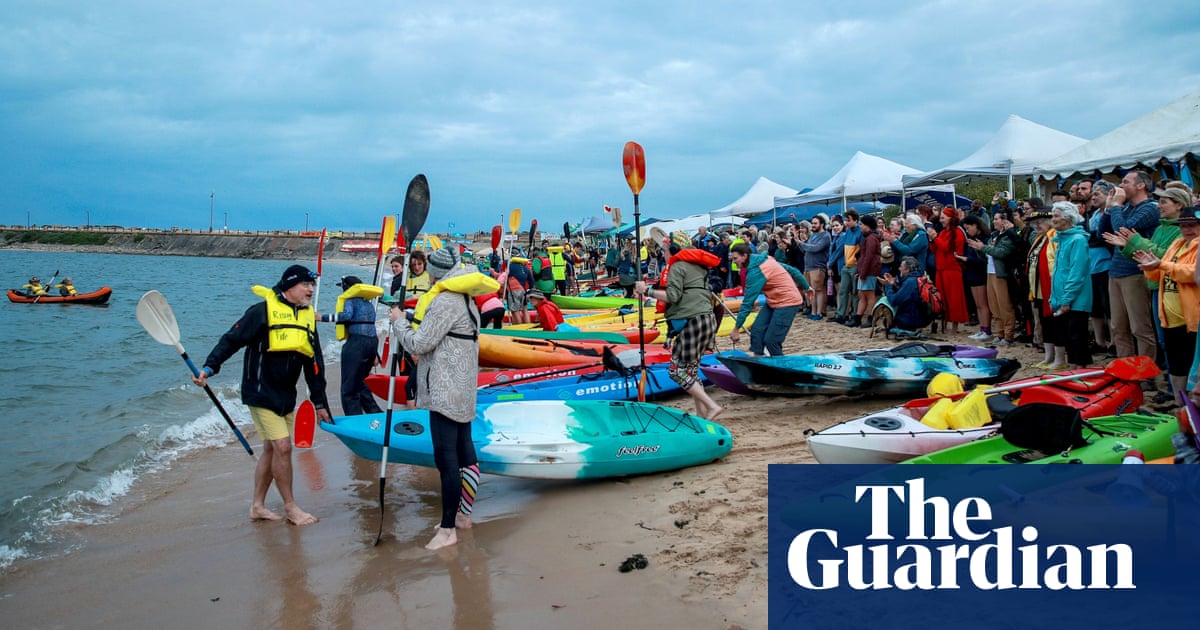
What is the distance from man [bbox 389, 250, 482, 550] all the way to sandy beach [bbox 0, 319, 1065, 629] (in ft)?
1.05

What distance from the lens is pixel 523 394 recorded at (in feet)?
26.5

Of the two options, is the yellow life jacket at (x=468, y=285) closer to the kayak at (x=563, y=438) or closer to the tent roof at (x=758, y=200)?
the kayak at (x=563, y=438)

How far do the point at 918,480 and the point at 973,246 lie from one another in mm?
6481

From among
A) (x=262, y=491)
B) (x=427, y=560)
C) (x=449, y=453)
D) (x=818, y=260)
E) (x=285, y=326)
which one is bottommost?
(x=427, y=560)

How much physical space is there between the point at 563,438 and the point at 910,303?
270 inches

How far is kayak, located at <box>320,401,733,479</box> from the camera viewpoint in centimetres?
553

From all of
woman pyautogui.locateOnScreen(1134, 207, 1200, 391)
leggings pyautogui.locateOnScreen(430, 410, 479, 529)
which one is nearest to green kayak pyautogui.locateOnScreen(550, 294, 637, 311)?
Answer: woman pyautogui.locateOnScreen(1134, 207, 1200, 391)

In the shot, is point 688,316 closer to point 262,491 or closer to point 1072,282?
point 1072,282

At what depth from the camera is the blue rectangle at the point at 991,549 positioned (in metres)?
3.22

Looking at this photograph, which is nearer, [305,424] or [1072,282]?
[305,424]

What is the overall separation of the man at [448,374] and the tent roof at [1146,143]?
9.04 metres

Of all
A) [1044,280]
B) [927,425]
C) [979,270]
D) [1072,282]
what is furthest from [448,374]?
A: [979,270]

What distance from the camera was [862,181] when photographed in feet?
66.9

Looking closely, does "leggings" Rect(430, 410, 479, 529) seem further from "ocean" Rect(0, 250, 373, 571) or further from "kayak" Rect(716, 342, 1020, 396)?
"kayak" Rect(716, 342, 1020, 396)
